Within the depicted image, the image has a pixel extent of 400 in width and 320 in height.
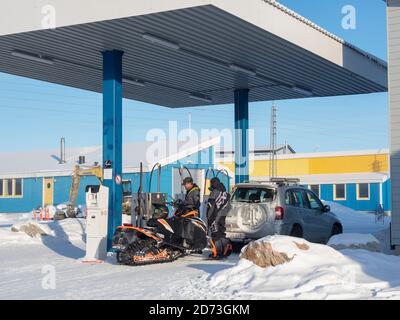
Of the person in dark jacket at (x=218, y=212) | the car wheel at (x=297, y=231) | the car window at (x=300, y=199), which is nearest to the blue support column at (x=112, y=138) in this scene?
the person in dark jacket at (x=218, y=212)

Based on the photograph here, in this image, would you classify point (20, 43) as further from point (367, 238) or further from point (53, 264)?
point (367, 238)

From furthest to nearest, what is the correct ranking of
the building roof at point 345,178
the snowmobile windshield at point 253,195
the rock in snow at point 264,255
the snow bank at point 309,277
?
the building roof at point 345,178
the snowmobile windshield at point 253,195
the rock in snow at point 264,255
the snow bank at point 309,277

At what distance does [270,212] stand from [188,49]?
4293 millimetres

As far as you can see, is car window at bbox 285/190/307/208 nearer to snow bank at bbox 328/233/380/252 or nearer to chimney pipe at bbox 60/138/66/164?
snow bank at bbox 328/233/380/252

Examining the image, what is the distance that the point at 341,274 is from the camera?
30.0 feet

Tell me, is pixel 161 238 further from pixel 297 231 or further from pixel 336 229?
pixel 336 229

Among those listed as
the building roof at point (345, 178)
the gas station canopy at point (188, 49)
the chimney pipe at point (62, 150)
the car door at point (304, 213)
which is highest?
the gas station canopy at point (188, 49)

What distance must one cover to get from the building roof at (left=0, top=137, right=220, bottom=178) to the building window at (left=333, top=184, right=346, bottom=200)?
1110cm

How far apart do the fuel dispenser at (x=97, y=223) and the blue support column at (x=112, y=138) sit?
4.18 feet

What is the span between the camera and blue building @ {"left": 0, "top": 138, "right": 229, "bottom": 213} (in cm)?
3450

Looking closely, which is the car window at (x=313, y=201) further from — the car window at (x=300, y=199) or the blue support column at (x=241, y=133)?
the blue support column at (x=241, y=133)

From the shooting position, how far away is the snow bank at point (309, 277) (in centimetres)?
841

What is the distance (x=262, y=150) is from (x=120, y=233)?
224 ft

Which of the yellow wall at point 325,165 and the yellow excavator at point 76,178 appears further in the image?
the yellow wall at point 325,165
